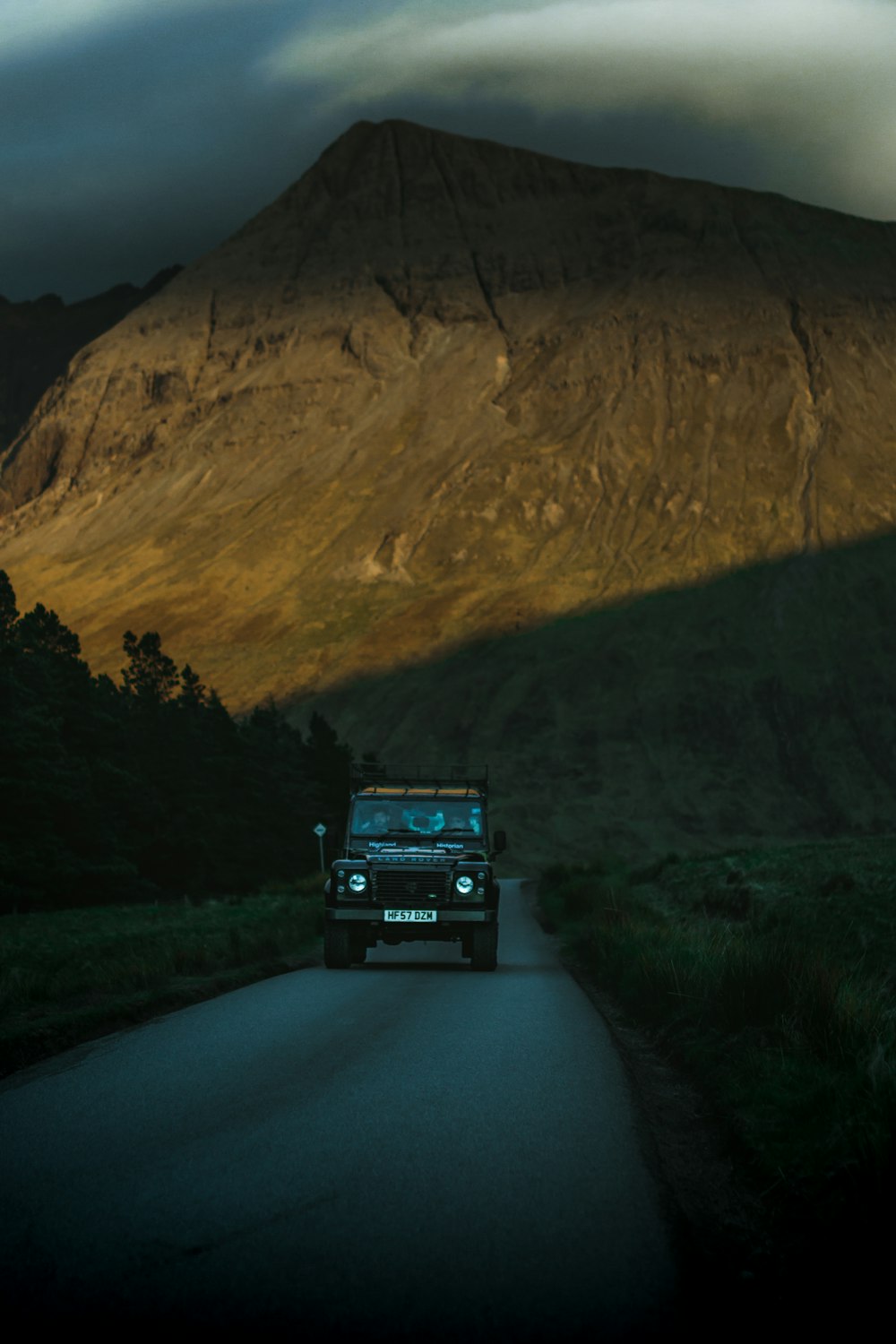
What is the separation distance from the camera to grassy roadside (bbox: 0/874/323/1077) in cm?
1185

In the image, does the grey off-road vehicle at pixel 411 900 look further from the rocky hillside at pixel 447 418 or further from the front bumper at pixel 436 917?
the rocky hillside at pixel 447 418

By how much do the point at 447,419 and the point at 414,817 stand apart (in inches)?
4512

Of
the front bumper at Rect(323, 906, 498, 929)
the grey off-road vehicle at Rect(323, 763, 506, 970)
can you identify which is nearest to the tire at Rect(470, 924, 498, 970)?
the grey off-road vehicle at Rect(323, 763, 506, 970)

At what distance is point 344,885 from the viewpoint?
19094 mm

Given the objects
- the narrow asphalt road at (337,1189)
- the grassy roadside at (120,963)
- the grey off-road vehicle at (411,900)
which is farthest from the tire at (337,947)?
the narrow asphalt road at (337,1189)

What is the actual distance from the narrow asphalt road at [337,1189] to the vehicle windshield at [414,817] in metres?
9.52

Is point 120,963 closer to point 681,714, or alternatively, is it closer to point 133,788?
point 133,788

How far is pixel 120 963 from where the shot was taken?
17406mm

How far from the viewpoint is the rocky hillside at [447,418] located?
11456 centimetres

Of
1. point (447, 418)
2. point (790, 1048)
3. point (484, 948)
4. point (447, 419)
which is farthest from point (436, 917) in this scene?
point (447, 418)

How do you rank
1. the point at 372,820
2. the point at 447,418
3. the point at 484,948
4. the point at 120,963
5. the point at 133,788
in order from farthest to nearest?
the point at 447,418 → the point at 133,788 → the point at 372,820 → the point at 484,948 → the point at 120,963

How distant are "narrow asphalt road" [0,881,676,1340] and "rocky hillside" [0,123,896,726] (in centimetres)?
9763

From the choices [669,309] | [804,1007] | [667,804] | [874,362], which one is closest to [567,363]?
[669,309]

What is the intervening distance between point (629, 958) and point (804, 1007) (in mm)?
7032
